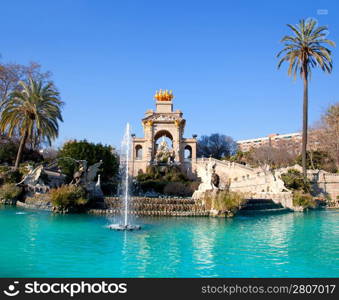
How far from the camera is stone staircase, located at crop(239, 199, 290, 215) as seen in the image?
2090 centimetres

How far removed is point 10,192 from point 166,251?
18.4m

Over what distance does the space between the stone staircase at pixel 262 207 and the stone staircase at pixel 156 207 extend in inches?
124

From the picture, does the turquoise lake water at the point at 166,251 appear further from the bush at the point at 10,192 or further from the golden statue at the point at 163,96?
the golden statue at the point at 163,96

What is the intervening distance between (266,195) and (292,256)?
16951 millimetres

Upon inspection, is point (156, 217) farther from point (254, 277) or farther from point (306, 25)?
point (306, 25)

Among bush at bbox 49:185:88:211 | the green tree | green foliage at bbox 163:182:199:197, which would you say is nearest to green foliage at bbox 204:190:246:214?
bush at bbox 49:185:88:211

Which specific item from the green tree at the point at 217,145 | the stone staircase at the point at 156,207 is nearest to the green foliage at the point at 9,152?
the stone staircase at the point at 156,207

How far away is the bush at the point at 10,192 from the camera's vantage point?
23781mm

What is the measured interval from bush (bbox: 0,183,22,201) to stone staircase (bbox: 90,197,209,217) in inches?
313

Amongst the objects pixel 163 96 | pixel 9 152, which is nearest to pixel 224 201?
pixel 9 152

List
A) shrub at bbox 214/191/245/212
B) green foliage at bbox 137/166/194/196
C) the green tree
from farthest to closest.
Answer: the green tree
green foliage at bbox 137/166/194/196
shrub at bbox 214/191/245/212

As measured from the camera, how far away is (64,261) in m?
7.96

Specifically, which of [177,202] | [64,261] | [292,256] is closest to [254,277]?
[292,256]

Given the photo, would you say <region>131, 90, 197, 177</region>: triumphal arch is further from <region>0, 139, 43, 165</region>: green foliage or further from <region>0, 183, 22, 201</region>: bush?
<region>0, 183, 22, 201</region>: bush
